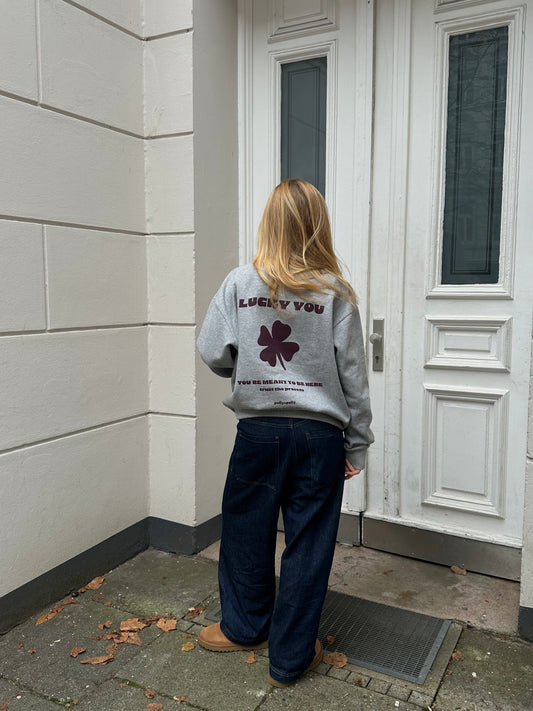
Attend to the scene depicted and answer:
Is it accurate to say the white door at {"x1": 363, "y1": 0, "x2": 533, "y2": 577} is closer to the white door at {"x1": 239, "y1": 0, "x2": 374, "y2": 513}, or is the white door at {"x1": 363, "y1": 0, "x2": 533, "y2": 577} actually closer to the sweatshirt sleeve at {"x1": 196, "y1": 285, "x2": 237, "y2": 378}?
the white door at {"x1": 239, "y1": 0, "x2": 374, "y2": 513}

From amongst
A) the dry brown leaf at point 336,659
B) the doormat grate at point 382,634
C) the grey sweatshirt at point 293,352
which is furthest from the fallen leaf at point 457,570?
the grey sweatshirt at point 293,352

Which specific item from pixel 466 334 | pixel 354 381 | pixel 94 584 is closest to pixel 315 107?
pixel 466 334

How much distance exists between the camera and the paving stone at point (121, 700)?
2428mm

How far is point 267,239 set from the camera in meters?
2.46

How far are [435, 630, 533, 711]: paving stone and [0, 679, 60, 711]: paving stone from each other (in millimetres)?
1557

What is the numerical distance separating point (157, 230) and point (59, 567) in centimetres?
200

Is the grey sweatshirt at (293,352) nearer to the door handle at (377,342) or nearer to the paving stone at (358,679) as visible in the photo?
the paving stone at (358,679)

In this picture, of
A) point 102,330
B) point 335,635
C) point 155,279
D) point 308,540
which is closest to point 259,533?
point 308,540

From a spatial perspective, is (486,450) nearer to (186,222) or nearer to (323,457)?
(323,457)

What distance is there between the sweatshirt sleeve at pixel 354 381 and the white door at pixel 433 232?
1185 millimetres

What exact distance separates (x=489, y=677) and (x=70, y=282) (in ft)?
8.95

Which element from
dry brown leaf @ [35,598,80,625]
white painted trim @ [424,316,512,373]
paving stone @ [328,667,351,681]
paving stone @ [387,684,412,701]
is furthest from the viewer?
white painted trim @ [424,316,512,373]

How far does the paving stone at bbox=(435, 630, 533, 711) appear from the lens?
2.45 metres

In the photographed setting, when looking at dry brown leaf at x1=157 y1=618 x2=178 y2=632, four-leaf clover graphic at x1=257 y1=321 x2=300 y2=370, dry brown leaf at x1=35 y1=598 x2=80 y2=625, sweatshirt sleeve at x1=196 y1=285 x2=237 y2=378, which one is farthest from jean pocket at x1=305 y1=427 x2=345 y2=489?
dry brown leaf at x1=35 y1=598 x2=80 y2=625
